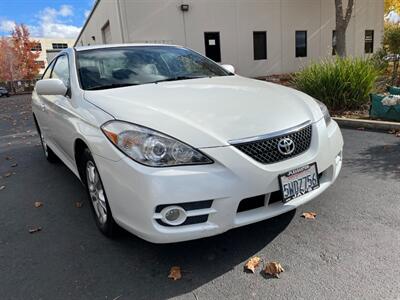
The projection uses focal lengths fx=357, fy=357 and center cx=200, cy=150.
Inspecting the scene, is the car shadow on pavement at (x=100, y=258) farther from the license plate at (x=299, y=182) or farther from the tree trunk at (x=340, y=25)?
the tree trunk at (x=340, y=25)

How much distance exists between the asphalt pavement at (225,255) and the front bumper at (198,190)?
35 centimetres

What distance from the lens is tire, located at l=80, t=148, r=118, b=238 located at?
276cm

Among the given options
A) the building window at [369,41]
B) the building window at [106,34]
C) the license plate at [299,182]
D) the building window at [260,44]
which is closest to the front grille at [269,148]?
the license plate at [299,182]

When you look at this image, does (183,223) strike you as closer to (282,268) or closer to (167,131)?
(167,131)

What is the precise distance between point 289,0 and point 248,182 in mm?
19746

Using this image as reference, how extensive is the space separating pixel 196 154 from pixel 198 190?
0.74 feet

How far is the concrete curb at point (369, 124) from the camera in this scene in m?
5.76

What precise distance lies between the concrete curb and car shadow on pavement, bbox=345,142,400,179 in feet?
2.93

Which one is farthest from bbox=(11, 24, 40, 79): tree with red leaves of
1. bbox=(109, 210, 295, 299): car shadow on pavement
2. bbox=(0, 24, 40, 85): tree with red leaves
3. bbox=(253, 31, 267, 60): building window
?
bbox=(109, 210, 295, 299): car shadow on pavement

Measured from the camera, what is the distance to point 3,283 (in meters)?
2.46

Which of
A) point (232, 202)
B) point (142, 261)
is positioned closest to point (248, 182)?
point (232, 202)

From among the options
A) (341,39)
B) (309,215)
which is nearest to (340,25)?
(341,39)

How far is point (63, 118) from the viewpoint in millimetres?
3447

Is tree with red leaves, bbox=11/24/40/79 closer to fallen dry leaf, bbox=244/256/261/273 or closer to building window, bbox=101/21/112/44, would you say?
building window, bbox=101/21/112/44
